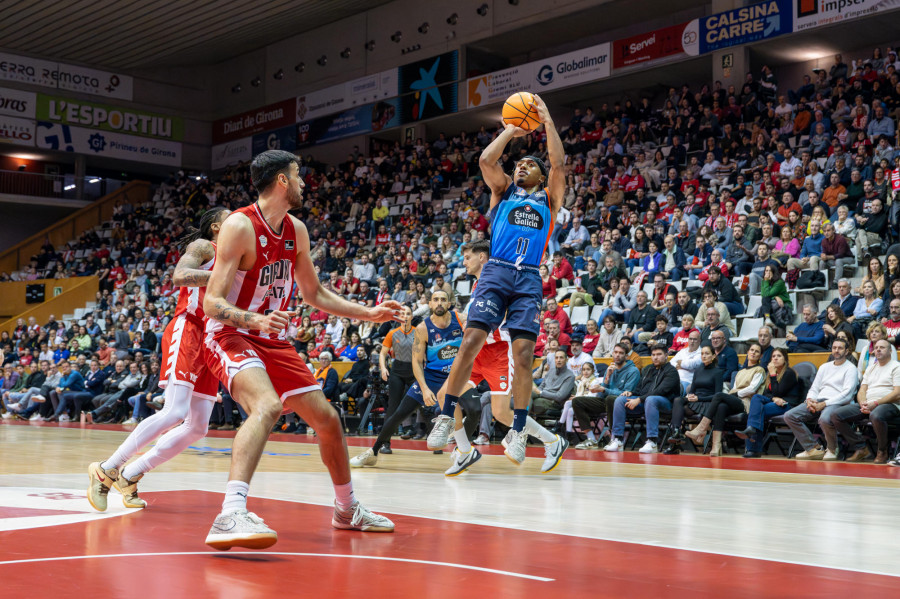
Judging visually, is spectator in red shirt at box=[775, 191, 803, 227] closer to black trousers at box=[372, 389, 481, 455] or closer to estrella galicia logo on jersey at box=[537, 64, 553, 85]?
black trousers at box=[372, 389, 481, 455]

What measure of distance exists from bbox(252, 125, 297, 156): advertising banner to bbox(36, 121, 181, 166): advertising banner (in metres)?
4.03

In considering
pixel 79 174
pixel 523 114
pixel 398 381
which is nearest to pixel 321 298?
pixel 523 114

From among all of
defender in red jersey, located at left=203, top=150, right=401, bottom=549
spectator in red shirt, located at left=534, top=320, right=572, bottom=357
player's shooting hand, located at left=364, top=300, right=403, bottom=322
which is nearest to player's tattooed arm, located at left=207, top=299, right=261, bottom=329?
defender in red jersey, located at left=203, top=150, right=401, bottom=549

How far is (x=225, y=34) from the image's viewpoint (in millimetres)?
29031

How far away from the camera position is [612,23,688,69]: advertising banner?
2020 centimetres

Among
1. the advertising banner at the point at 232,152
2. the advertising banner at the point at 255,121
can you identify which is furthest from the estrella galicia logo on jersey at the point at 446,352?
the advertising banner at the point at 232,152

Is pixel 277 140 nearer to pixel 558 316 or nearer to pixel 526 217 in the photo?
pixel 558 316

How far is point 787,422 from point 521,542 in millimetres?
7078

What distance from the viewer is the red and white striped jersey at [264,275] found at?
3.81 metres

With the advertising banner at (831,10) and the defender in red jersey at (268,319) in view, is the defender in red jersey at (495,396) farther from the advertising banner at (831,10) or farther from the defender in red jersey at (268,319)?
the advertising banner at (831,10)

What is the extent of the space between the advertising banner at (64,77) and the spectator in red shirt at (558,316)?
2409cm

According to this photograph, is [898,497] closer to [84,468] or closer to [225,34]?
[84,468]

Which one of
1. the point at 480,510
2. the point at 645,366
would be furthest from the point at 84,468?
the point at 645,366

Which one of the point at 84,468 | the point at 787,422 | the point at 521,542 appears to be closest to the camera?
the point at 521,542
